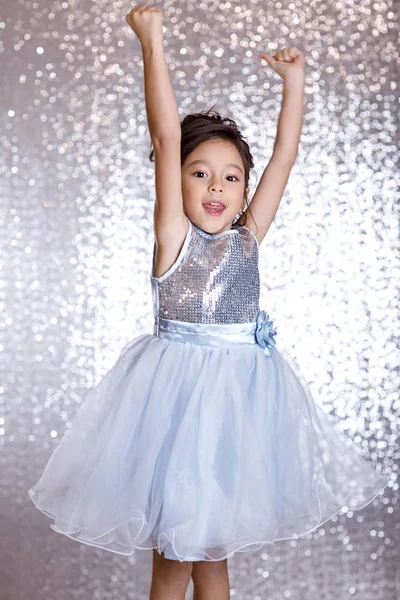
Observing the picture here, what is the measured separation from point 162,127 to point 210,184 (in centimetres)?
14

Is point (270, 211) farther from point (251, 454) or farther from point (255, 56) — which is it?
point (255, 56)

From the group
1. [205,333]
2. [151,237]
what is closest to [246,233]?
[205,333]

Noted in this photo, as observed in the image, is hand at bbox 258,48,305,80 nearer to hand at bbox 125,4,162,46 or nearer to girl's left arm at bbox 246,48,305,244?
girl's left arm at bbox 246,48,305,244

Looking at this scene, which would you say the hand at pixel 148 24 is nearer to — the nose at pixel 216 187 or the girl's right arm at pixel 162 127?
the girl's right arm at pixel 162 127

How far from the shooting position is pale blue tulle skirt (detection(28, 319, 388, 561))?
42.6 inches

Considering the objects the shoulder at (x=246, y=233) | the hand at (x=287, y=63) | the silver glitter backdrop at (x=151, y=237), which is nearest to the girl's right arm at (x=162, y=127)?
the shoulder at (x=246, y=233)

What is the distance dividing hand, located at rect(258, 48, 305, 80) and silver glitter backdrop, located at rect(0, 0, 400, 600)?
1.70 ft

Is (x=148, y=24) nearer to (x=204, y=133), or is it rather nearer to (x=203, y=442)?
(x=204, y=133)

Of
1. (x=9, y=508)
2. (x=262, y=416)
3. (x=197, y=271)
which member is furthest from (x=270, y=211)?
(x=9, y=508)

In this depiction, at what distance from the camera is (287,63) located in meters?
1.37

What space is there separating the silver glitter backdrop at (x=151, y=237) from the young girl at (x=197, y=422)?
1.98 ft

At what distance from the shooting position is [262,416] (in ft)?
3.83

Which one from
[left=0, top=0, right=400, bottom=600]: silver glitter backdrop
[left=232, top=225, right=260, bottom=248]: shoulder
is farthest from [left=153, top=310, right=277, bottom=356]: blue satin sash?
[left=0, top=0, right=400, bottom=600]: silver glitter backdrop

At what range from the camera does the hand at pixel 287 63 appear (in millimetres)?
1357
